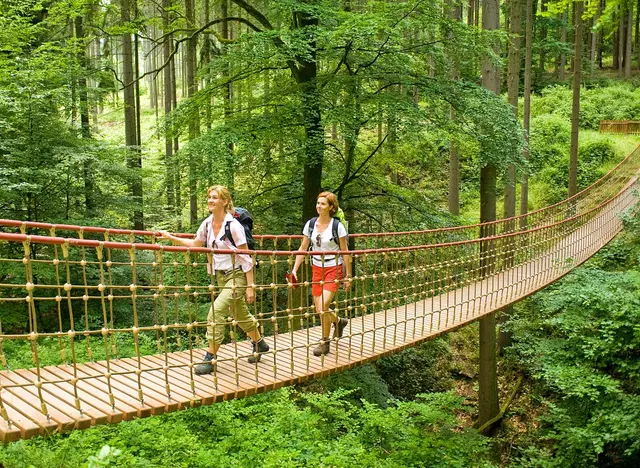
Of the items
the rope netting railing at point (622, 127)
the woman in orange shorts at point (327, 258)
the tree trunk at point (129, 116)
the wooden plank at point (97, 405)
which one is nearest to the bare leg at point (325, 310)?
the woman in orange shorts at point (327, 258)

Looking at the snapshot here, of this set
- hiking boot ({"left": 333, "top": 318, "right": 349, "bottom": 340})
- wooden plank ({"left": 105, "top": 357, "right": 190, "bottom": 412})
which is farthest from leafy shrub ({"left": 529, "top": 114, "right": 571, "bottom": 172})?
wooden plank ({"left": 105, "top": 357, "right": 190, "bottom": 412})

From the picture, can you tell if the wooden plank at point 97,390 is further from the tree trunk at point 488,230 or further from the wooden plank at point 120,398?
the tree trunk at point 488,230

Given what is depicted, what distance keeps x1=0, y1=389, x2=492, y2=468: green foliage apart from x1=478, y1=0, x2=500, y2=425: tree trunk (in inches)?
42.8

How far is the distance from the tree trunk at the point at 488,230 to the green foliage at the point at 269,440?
1.09m

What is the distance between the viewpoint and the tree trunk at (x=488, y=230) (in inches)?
265

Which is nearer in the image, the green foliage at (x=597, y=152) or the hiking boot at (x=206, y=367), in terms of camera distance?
the hiking boot at (x=206, y=367)

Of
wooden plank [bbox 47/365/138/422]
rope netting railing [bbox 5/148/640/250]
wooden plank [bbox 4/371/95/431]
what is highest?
rope netting railing [bbox 5/148/640/250]

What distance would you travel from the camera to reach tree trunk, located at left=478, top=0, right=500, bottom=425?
6720 mm

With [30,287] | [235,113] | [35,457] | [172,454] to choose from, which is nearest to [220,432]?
[172,454]

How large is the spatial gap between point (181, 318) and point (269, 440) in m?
2.78

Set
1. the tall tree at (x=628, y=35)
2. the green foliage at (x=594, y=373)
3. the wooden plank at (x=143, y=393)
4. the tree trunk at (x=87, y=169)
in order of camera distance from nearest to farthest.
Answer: the wooden plank at (x=143, y=393) → the green foliage at (x=594, y=373) → the tree trunk at (x=87, y=169) → the tall tree at (x=628, y=35)

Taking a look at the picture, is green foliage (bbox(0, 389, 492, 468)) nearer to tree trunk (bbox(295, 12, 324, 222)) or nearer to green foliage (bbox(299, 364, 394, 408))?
green foliage (bbox(299, 364, 394, 408))

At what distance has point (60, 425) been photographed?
7.17ft

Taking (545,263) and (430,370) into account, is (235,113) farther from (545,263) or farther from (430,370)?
(430,370)
